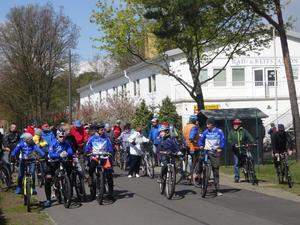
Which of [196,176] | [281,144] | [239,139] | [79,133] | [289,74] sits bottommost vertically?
[196,176]

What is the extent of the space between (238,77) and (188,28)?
68.5 ft

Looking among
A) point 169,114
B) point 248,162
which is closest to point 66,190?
point 248,162

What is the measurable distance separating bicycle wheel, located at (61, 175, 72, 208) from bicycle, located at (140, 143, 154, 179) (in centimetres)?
668

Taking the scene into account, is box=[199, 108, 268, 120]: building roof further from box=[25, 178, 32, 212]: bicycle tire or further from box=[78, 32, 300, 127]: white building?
box=[78, 32, 300, 127]: white building

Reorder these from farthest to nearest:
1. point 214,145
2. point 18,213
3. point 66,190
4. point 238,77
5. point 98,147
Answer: point 238,77, point 214,145, point 98,147, point 66,190, point 18,213

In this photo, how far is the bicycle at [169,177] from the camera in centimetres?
1387

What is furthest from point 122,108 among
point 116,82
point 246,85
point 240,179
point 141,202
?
point 141,202

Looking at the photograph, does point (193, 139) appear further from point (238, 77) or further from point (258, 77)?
point (258, 77)

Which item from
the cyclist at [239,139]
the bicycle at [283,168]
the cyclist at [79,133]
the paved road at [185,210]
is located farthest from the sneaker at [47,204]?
the bicycle at [283,168]

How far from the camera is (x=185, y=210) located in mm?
12109

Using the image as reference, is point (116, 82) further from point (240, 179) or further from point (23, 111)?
point (240, 179)

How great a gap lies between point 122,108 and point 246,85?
12.5 m

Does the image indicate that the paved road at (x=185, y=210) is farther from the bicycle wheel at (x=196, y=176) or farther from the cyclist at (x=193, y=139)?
the cyclist at (x=193, y=139)

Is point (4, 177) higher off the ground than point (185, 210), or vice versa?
point (4, 177)
